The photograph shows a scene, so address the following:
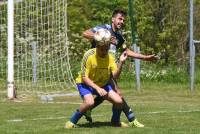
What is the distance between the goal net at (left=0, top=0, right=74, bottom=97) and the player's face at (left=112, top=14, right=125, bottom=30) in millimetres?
8628

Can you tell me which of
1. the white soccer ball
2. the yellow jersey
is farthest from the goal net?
the white soccer ball

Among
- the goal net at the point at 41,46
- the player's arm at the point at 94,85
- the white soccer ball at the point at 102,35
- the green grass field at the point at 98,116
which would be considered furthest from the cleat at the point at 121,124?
the goal net at the point at 41,46

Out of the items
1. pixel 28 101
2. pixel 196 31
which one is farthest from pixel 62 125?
pixel 196 31

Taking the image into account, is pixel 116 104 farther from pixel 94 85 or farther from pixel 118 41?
pixel 118 41

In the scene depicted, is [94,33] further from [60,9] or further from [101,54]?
[60,9]

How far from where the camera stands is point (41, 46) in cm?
1942

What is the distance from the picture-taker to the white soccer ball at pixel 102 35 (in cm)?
923

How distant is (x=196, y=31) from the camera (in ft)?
91.2

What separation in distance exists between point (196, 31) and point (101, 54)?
18848 millimetres

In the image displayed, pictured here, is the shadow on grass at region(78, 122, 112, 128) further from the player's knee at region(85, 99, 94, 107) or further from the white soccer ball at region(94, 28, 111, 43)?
the white soccer ball at region(94, 28, 111, 43)

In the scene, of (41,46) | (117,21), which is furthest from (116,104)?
(41,46)

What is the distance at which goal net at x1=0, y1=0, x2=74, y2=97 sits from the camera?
18.4 m

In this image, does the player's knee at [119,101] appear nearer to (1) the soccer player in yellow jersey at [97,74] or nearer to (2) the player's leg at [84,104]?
(1) the soccer player in yellow jersey at [97,74]

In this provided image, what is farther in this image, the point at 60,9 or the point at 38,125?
the point at 60,9
